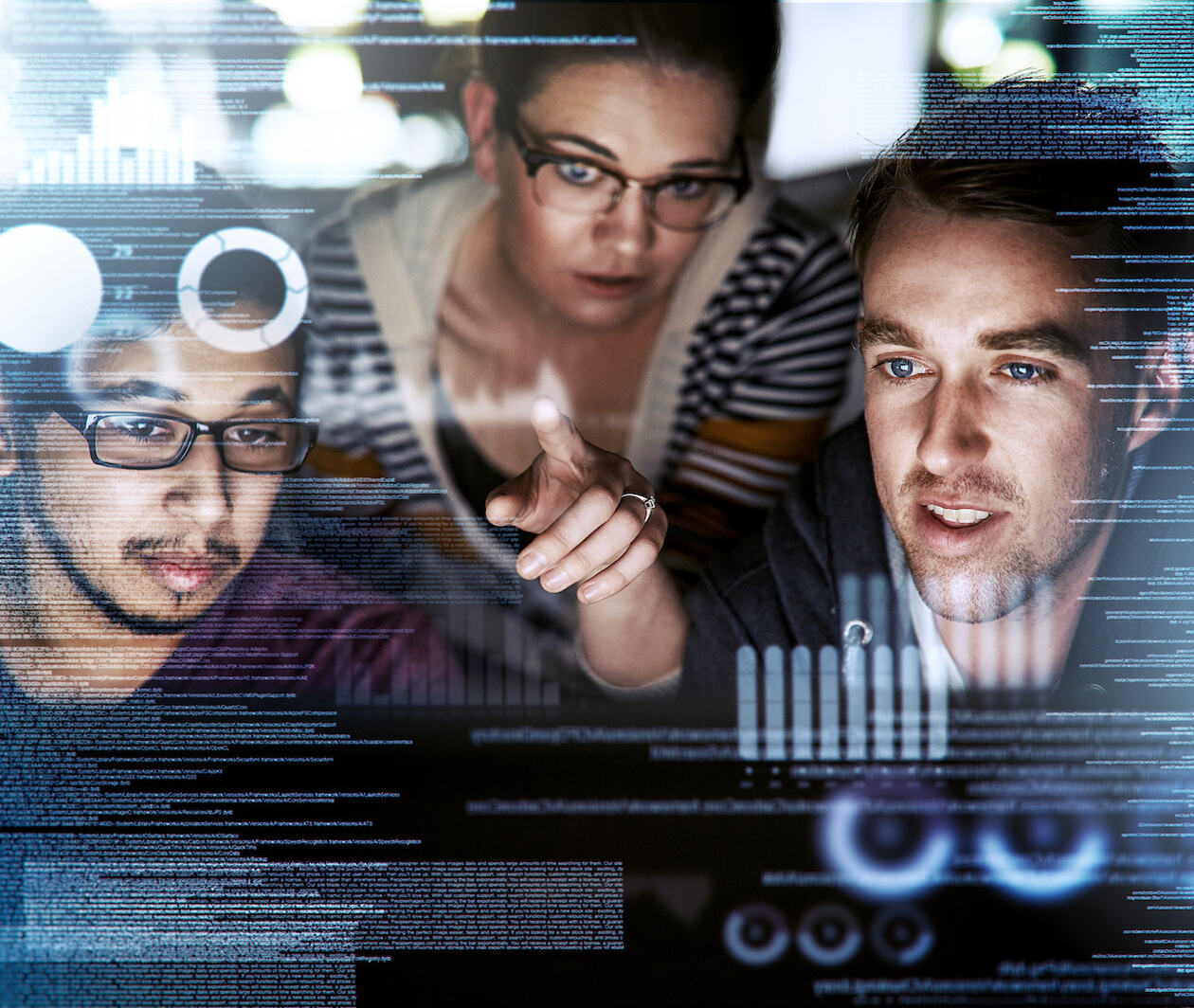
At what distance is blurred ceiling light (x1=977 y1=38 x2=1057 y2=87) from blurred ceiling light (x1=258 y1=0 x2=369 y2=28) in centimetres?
85

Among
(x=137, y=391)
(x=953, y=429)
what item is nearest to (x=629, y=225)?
(x=953, y=429)

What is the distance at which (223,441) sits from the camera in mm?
1106

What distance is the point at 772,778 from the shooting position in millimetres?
1120

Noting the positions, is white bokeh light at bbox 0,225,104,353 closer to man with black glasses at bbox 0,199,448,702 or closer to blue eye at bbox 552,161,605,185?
man with black glasses at bbox 0,199,448,702

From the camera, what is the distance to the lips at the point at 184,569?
1.12m

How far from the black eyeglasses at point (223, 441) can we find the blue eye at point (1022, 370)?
0.92 metres

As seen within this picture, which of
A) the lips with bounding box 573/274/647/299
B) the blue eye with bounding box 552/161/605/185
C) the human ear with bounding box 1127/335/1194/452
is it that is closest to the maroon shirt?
the lips with bounding box 573/274/647/299

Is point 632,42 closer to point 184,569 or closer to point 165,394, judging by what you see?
point 165,394

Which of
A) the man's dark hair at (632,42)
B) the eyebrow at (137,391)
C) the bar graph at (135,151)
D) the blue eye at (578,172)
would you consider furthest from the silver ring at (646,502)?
the bar graph at (135,151)

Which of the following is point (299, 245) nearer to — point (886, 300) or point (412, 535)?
point (412, 535)

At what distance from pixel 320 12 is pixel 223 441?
1.95 feet

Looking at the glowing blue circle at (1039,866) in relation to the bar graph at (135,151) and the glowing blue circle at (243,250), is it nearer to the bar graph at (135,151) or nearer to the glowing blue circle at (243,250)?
the glowing blue circle at (243,250)

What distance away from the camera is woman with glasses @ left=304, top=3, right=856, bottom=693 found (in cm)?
106

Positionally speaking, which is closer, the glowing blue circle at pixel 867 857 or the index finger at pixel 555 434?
the index finger at pixel 555 434
